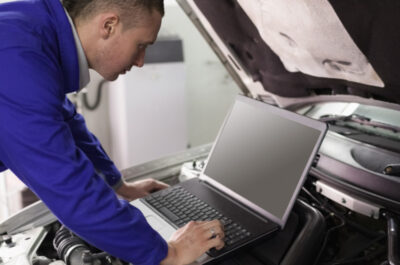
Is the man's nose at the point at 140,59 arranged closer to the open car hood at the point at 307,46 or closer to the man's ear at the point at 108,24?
the man's ear at the point at 108,24

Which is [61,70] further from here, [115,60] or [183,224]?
[183,224]

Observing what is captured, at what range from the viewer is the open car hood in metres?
0.92

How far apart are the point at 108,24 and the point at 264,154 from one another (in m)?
0.54

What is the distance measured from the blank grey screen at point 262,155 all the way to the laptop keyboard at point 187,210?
0.32 feet

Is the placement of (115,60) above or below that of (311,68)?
above

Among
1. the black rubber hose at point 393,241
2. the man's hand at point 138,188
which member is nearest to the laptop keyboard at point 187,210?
the man's hand at point 138,188

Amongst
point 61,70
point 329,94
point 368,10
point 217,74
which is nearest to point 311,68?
point 329,94

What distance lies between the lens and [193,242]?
0.90 metres

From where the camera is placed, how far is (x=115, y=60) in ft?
2.95

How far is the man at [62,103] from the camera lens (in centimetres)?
74

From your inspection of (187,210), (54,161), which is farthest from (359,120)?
(54,161)

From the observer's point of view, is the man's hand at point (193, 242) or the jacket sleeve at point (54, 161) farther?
the man's hand at point (193, 242)

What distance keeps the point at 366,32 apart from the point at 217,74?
8.59ft

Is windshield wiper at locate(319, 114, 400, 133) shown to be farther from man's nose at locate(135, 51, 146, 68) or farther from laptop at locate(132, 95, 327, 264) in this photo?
man's nose at locate(135, 51, 146, 68)
